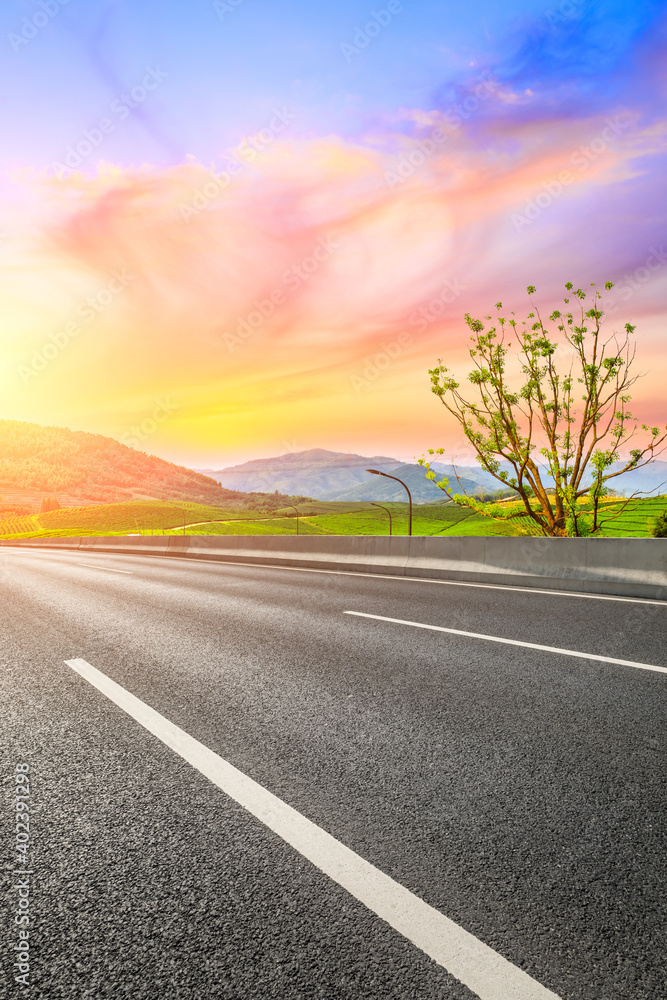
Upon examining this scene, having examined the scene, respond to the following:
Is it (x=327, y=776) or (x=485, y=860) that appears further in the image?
(x=327, y=776)

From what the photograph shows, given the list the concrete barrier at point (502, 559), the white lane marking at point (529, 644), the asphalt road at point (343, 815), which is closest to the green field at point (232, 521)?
the concrete barrier at point (502, 559)

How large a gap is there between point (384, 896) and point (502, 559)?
9.93 metres

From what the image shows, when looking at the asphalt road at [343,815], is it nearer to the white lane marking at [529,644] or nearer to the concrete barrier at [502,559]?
A: the white lane marking at [529,644]

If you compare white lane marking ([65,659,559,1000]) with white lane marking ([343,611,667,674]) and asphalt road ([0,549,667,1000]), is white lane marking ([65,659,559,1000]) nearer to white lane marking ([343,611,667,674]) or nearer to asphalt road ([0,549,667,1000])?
asphalt road ([0,549,667,1000])

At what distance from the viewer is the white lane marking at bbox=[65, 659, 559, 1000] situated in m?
1.71

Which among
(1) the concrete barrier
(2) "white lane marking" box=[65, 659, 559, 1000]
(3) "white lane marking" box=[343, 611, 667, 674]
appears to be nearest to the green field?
(1) the concrete barrier

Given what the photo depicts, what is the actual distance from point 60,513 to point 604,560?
151m

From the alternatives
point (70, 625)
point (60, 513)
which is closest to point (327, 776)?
point (70, 625)

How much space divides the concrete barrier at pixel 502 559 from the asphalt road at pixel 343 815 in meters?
3.89

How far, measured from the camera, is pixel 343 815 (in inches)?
105

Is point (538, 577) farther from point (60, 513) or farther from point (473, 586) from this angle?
point (60, 513)

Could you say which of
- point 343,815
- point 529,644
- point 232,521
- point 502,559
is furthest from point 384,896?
point 232,521

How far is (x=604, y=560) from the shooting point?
1013cm

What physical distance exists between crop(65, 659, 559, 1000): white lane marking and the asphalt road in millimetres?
42
